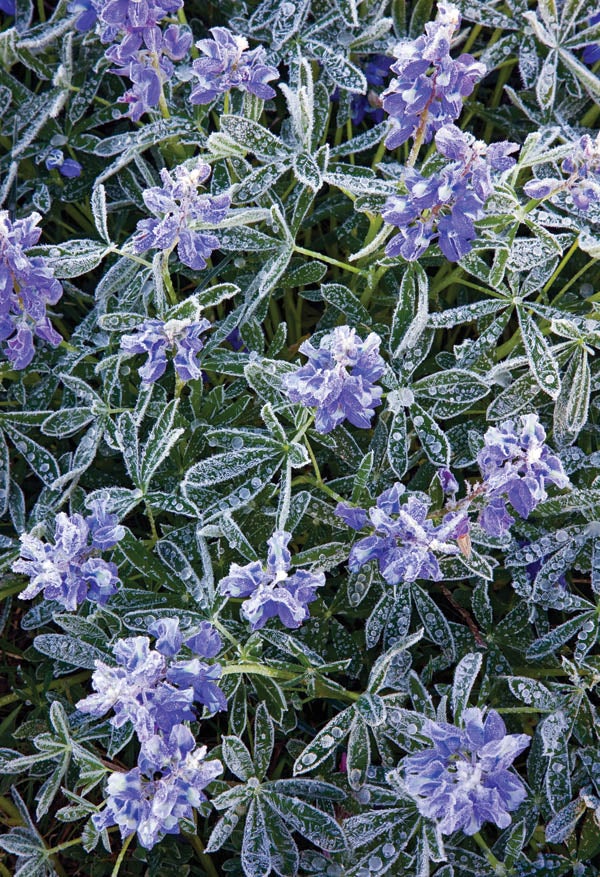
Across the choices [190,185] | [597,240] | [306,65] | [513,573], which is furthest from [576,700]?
[306,65]

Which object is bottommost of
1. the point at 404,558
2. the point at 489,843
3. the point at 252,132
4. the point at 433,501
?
the point at 489,843

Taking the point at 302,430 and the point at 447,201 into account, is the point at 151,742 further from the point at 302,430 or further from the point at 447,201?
the point at 447,201

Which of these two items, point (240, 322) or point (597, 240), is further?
point (240, 322)

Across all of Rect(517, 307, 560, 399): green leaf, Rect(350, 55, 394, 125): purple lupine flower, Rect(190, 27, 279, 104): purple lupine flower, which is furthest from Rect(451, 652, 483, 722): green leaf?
Rect(350, 55, 394, 125): purple lupine flower

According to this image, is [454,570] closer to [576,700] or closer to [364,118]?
[576,700]

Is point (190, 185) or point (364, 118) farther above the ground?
point (190, 185)

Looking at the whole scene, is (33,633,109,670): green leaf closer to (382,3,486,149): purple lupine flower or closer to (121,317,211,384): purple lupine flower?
(121,317,211,384): purple lupine flower
